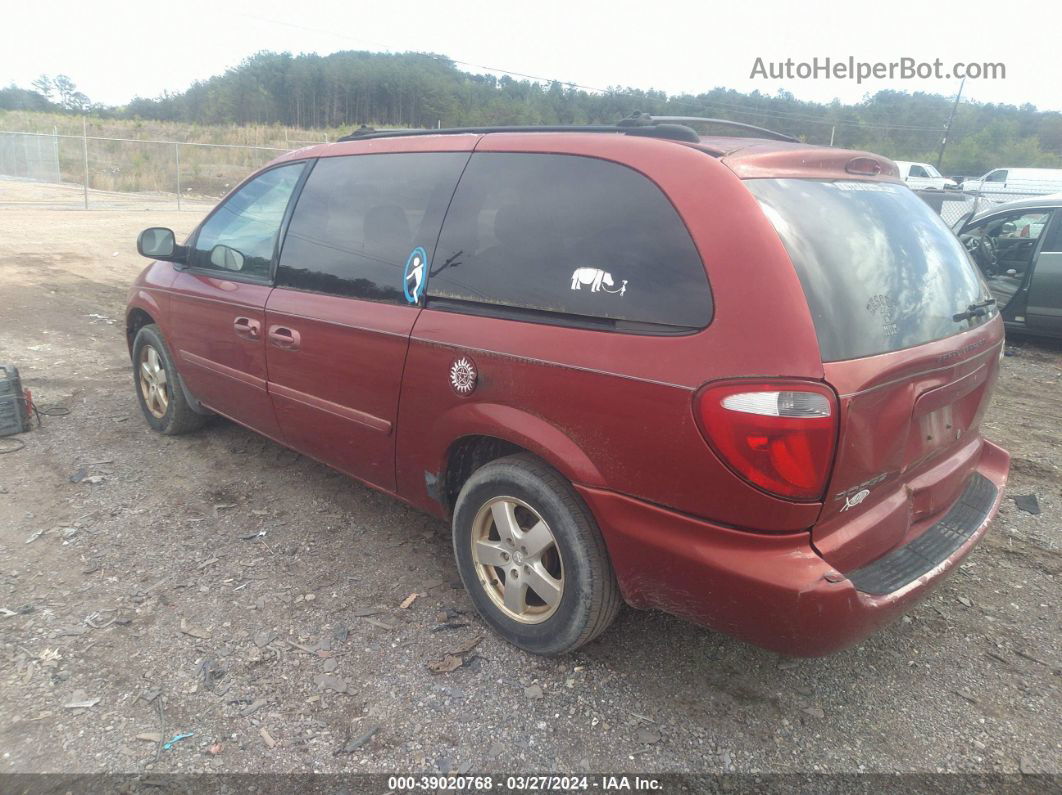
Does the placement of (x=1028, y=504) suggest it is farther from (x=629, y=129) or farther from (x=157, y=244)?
(x=157, y=244)

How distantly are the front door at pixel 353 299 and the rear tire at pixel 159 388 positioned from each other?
1.31m

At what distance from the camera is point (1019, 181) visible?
1120 inches

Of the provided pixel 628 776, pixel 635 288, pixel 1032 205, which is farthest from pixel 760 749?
pixel 1032 205

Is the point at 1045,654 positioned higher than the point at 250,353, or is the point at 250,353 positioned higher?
the point at 250,353

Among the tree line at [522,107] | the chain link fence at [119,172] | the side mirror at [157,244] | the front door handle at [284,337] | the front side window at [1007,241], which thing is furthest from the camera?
the tree line at [522,107]

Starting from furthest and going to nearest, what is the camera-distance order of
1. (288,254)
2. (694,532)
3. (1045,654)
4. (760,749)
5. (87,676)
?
(288,254), (1045,654), (87,676), (760,749), (694,532)

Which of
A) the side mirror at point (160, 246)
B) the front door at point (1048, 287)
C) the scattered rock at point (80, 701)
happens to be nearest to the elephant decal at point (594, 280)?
the scattered rock at point (80, 701)

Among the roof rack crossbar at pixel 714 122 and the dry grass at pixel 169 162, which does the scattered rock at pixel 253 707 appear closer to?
the roof rack crossbar at pixel 714 122

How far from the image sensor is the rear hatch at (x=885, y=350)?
1.97 meters

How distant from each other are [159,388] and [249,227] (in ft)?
4.91

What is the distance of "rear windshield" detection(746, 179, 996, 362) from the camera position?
6.57 feet

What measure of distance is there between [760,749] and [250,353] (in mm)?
2905

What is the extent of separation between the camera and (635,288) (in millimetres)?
2150

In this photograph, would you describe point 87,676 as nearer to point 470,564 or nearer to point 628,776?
point 470,564
